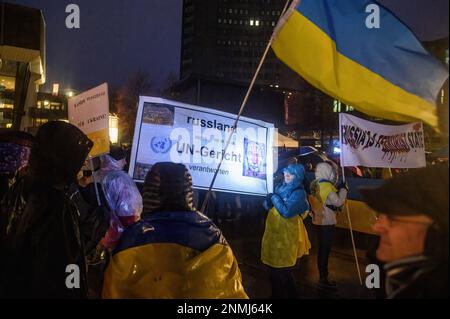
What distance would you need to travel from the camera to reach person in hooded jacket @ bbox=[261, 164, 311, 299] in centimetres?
509

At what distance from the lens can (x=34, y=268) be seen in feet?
8.44

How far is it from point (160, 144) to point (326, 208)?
3440 mm

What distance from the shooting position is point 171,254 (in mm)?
2283

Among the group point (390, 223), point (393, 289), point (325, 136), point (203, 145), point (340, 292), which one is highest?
point (325, 136)

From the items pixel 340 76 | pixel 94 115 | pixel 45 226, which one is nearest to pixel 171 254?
pixel 45 226

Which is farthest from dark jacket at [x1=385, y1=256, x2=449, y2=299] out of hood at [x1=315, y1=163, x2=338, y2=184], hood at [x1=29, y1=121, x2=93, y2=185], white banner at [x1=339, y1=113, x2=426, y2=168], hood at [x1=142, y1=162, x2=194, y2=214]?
white banner at [x1=339, y1=113, x2=426, y2=168]

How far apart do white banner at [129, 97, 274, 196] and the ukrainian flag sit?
1314 mm

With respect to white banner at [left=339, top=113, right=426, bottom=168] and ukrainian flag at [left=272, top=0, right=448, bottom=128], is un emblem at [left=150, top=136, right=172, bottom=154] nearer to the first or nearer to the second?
ukrainian flag at [left=272, top=0, right=448, bottom=128]

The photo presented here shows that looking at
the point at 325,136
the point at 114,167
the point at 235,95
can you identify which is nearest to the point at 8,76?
the point at 235,95

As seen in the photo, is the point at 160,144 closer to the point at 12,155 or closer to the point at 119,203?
the point at 119,203

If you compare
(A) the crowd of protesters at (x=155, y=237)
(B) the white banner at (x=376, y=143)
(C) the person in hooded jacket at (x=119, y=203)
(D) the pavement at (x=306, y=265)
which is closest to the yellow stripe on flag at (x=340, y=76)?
(A) the crowd of protesters at (x=155, y=237)

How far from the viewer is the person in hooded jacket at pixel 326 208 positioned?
260 inches
